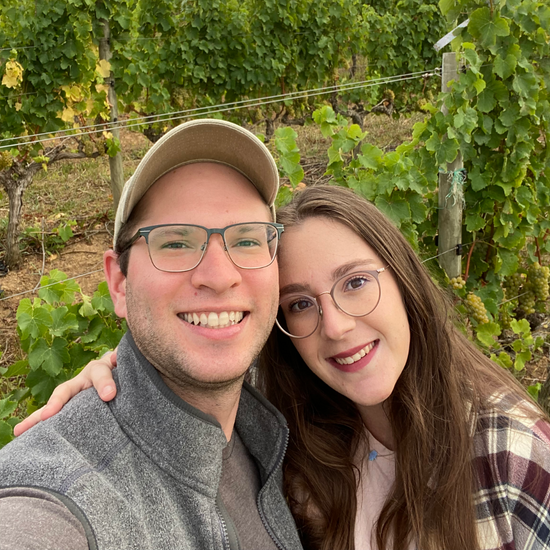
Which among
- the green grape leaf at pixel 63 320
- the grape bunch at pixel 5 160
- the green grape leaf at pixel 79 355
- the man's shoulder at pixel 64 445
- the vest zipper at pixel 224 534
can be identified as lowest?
the vest zipper at pixel 224 534

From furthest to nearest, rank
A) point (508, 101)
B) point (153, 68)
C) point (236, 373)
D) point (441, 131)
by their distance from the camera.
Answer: point (153, 68)
point (508, 101)
point (441, 131)
point (236, 373)

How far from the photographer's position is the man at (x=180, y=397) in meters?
0.94

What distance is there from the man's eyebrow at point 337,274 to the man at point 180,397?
14 centimetres

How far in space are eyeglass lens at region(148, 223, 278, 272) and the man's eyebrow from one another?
0.17 m

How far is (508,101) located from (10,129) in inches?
187

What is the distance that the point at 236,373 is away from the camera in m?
1.24

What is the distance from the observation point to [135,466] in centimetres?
108

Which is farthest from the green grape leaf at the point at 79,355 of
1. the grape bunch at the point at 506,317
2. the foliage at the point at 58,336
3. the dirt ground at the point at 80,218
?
the grape bunch at the point at 506,317

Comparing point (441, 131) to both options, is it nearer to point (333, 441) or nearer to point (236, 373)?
point (333, 441)

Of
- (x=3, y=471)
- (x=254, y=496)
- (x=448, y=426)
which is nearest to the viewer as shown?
(x=3, y=471)

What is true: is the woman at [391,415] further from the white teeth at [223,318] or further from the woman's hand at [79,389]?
the white teeth at [223,318]

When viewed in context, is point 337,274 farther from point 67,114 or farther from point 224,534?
point 67,114

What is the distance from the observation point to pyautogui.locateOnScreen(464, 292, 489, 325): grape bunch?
118 inches

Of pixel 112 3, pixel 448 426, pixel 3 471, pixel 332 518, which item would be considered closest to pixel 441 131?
pixel 448 426
